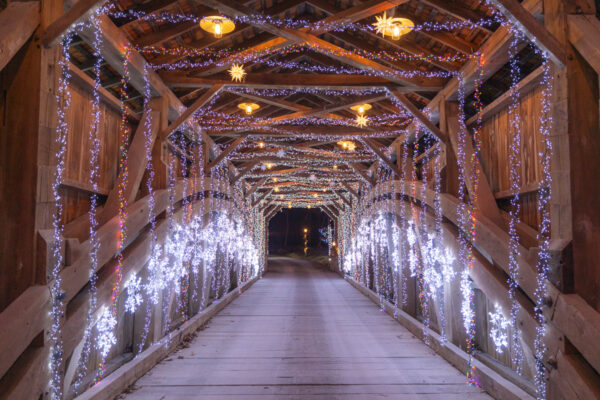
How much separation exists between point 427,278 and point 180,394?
3737 mm

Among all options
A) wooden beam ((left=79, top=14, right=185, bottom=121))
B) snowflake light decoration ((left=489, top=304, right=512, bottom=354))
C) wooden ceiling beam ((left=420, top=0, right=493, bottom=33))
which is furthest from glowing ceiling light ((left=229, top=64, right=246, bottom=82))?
snowflake light decoration ((left=489, top=304, right=512, bottom=354))

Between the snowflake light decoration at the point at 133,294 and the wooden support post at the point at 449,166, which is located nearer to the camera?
the snowflake light decoration at the point at 133,294

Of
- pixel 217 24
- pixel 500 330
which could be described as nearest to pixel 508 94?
pixel 500 330

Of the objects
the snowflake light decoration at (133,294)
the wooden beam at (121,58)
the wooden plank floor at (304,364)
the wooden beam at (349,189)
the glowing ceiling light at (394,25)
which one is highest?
the glowing ceiling light at (394,25)

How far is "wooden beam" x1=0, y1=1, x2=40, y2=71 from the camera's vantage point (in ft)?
7.27

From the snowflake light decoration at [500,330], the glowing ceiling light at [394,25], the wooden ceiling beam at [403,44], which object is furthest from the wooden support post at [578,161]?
the wooden ceiling beam at [403,44]

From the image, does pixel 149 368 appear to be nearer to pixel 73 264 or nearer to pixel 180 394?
pixel 180 394

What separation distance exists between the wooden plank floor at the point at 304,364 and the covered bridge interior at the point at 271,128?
0.04 meters

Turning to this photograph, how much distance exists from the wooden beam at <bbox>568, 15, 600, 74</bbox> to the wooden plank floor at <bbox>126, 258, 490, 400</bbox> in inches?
104

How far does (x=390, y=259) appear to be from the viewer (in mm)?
8484

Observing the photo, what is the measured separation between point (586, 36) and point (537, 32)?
27cm

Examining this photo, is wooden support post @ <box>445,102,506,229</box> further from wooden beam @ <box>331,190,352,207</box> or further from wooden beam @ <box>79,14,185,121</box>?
wooden beam @ <box>331,190,352,207</box>

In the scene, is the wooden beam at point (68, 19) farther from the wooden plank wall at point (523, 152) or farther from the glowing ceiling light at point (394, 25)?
the wooden plank wall at point (523, 152)

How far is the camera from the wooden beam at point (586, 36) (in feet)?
7.82
